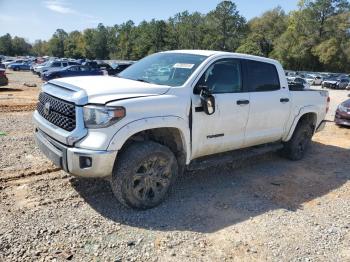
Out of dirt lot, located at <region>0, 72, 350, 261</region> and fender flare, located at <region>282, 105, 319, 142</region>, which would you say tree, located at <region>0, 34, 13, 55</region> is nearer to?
dirt lot, located at <region>0, 72, 350, 261</region>

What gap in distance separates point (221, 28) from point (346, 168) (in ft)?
304

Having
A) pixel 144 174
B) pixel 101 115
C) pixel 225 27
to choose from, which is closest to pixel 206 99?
pixel 144 174

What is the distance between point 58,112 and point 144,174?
4.00 ft

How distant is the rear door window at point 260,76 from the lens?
223 inches

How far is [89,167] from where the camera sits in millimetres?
4062

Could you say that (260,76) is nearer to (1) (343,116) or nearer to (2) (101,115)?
(2) (101,115)

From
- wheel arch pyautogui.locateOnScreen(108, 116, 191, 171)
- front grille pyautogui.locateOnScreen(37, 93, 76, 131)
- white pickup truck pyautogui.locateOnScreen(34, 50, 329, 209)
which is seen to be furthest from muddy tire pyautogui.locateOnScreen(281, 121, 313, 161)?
front grille pyautogui.locateOnScreen(37, 93, 76, 131)

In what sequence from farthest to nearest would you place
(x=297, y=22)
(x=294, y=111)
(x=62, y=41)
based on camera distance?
(x=62, y=41) < (x=297, y=22) < (x=294, y=111)

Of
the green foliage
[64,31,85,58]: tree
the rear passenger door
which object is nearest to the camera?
the rear passenger door

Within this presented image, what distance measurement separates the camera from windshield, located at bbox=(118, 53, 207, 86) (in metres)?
4.97

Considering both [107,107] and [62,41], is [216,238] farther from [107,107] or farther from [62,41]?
[62,41]

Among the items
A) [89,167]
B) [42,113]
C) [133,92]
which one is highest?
[133,92]

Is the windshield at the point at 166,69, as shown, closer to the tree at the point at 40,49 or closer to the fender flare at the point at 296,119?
the fender flare at the point at 296,119

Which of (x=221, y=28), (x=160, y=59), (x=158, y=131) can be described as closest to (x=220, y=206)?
(x=158, y=131)
